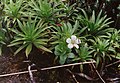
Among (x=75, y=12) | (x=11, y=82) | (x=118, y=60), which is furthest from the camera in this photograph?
(x=75, y=12)

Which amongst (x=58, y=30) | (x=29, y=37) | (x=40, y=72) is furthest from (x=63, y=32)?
(x=40, y=72)

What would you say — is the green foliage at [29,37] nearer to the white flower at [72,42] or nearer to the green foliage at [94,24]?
the white flower at [72,42]

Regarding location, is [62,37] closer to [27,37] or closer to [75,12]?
[27,37]

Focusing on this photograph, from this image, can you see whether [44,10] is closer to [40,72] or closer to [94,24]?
[94,24]

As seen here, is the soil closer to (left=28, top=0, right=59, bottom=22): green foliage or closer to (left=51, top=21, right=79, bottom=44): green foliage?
(left=51, top=21, right=79, bottom=44): green foliage

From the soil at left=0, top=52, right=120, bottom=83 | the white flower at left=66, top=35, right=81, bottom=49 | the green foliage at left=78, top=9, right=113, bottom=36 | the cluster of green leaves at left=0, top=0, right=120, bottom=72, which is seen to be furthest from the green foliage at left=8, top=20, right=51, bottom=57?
the green foliage at left=78, top=9, right=113, bottom=36

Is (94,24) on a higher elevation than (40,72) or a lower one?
higher

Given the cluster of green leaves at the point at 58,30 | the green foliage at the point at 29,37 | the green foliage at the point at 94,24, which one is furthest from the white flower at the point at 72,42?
the green foliage at the point at 94,24

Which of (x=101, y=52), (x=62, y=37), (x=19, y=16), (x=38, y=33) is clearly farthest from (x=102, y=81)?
(x=19, y=16)
